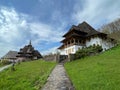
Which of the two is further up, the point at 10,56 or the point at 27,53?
the point at 27,53

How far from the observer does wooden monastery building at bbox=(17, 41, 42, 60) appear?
213ft

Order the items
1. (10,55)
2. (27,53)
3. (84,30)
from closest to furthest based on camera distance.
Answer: (84,30) → (27,53) → (10,55)

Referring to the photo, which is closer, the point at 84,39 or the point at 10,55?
the point at 84,39

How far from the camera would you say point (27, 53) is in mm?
65750

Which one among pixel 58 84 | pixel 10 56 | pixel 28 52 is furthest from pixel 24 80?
pixel 10 56

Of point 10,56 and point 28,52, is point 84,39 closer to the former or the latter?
point 28,52

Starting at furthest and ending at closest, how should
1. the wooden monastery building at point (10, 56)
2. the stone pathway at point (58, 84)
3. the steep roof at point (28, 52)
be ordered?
the wooden monastery building at point (10, 56)
the steep roof at point (28, 52)
the stone pathway at point (58, 84)

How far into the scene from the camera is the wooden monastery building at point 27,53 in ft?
213

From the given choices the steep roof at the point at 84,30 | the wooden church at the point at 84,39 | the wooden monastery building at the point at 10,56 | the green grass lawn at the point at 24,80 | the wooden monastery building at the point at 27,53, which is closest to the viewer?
the green grass lawn at the point at 24,80

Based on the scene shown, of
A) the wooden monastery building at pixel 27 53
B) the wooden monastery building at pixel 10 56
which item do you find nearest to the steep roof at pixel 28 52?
the wooden monastery building at pixel 27 53

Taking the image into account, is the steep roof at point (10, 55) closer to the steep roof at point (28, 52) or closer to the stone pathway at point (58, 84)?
the steep roof at point (28, 52)

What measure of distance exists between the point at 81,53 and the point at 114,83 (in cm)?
2387

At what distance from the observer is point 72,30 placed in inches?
1810

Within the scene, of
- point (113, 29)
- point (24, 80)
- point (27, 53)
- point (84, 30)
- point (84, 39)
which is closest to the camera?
point (24, 80)
